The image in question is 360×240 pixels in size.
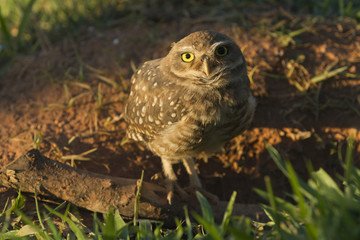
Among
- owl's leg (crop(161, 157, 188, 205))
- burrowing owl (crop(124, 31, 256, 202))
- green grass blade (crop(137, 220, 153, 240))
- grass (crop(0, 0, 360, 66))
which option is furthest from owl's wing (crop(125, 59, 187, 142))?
grass (crop(0, 0, 360, 66))

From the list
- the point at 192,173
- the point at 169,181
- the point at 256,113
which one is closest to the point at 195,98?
the point at 169,181

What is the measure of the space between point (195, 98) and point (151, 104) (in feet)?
1.28

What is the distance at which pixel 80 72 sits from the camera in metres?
3.79

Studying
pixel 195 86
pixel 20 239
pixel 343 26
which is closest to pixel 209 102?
pixel 195 86

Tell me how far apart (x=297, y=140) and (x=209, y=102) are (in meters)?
1.30

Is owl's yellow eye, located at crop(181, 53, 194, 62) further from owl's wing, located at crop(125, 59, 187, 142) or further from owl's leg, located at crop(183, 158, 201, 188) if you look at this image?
owl's leg, located at crop(183, 158, 201, 188)

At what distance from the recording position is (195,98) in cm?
267

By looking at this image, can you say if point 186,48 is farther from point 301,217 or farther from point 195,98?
point 301,217

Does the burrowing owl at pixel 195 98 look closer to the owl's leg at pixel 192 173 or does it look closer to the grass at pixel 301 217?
the owl's leg at pixel 192 173

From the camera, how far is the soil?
11.1ft

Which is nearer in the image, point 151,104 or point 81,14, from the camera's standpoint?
point 151,104

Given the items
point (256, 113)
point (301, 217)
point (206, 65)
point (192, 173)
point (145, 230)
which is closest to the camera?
point (301, 217)

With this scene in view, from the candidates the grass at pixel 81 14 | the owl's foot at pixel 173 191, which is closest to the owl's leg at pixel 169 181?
the owl's foot at pixel 173 191

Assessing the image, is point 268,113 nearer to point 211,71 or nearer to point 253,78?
point 253,78
